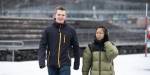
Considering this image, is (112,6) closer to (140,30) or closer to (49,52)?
(140,30)

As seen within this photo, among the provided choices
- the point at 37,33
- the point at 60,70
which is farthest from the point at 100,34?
the point at 37,33

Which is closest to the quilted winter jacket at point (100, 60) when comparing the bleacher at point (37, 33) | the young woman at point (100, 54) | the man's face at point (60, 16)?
the young woman at point (100, 54)

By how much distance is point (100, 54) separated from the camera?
6.21 m

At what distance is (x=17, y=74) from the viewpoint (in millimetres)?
11773

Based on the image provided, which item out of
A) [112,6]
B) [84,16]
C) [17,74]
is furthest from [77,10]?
[17,74]

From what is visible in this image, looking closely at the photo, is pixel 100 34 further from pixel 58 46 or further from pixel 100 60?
pixel 58 46

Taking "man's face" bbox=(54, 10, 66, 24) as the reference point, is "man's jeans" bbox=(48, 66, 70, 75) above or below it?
below

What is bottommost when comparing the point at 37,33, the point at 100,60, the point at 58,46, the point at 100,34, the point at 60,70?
the point at 37,33

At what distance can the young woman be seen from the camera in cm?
619

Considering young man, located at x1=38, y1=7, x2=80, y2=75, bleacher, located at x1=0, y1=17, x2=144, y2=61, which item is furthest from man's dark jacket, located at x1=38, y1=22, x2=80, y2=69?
bleacher, located at x1=0, y1=17, x2=144, y2=61

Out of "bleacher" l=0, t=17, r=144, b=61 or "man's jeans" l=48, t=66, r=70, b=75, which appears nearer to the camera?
"man's jeans" l=48, t=66, r=70, b=75

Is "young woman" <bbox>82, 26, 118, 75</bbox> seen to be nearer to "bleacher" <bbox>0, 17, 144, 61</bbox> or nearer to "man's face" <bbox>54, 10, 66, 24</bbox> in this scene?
"man's face" <bbox>54, 10, 66, 24</bbox>

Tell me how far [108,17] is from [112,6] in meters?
4.69

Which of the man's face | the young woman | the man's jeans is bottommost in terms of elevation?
the man's jeans
